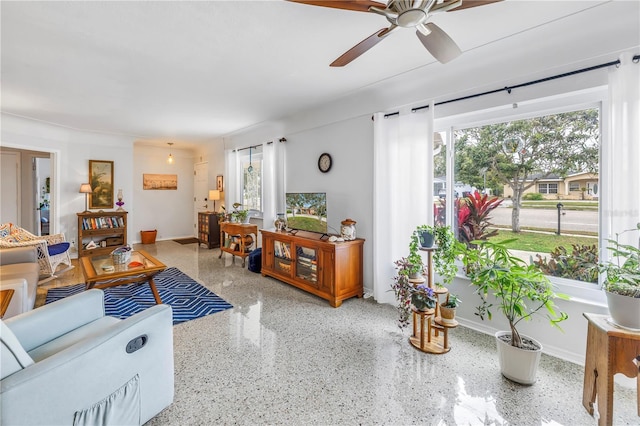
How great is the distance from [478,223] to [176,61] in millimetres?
3329

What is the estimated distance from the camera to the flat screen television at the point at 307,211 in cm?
364

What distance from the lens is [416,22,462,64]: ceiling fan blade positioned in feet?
5.36

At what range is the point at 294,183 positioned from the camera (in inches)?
179

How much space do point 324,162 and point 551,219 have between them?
2613 mm

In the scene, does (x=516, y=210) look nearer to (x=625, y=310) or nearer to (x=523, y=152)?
(x=523, y=152)

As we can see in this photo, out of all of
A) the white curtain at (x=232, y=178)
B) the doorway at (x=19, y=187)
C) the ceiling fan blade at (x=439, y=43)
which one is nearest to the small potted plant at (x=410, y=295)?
the ceiling fan blade at (x=439, y=43)

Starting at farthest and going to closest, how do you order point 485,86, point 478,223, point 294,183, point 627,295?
point 294,183, point 478,223, point 485,86, point 627,295

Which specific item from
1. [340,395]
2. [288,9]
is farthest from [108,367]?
[288,9]

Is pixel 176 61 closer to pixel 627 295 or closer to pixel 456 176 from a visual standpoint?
pixel 456 176

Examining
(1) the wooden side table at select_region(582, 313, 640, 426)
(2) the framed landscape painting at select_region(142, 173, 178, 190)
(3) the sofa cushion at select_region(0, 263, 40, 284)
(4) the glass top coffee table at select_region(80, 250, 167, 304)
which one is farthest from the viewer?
(2) the framed landscape painting at select_region(142, 173, 178, 190)

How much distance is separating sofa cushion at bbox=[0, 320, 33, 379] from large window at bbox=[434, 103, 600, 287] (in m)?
3.22

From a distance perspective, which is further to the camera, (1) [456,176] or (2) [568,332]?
(1) [456,176]

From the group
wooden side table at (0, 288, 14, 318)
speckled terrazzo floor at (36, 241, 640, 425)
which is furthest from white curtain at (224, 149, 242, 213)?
wooden side table at (0, 288, 14, 318)

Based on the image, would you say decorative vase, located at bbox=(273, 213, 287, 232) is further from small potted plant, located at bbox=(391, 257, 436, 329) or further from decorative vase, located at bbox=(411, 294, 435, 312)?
decorative vase, located at bbox=(411, 294, 435, 312)
